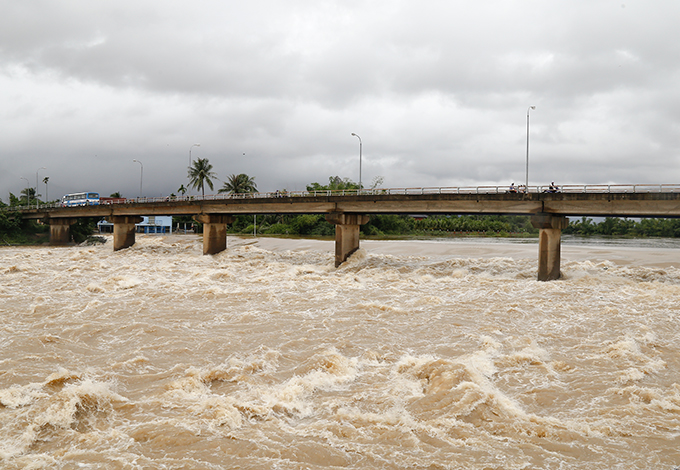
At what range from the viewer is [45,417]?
30.0 feet

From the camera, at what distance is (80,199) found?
72.3 meters

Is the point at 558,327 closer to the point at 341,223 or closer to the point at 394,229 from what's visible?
the point at 341,223

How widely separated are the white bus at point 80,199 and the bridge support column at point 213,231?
2780 centimetres

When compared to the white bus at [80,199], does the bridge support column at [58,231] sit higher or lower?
lower

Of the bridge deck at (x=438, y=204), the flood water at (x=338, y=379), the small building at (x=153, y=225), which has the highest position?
the bridge deck at (x=438, y=204)

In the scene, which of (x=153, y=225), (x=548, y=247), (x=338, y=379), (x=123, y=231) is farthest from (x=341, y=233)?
(x=153, y=225)

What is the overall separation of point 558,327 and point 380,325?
23.9ft

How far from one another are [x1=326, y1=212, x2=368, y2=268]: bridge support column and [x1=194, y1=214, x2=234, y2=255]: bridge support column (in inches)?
688

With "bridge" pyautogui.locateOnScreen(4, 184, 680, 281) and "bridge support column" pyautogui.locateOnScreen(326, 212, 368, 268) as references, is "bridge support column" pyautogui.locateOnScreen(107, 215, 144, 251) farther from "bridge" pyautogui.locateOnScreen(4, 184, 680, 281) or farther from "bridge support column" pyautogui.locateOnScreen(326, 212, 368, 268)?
"bridge support column" pyautogui.locateOnScreen(326, 212, 368, 268)

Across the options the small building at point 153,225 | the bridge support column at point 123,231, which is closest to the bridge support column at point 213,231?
the bridge support column at point 123,231

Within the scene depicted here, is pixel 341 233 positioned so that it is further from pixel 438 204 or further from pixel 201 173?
pixel 201 173

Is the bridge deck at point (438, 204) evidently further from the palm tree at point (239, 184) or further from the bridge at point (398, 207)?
the palm tree at point (239, 184)

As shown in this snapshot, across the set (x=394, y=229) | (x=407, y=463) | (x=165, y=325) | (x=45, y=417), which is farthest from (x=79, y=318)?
(x=394, y=229)

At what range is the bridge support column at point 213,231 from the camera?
5172 centimetres
